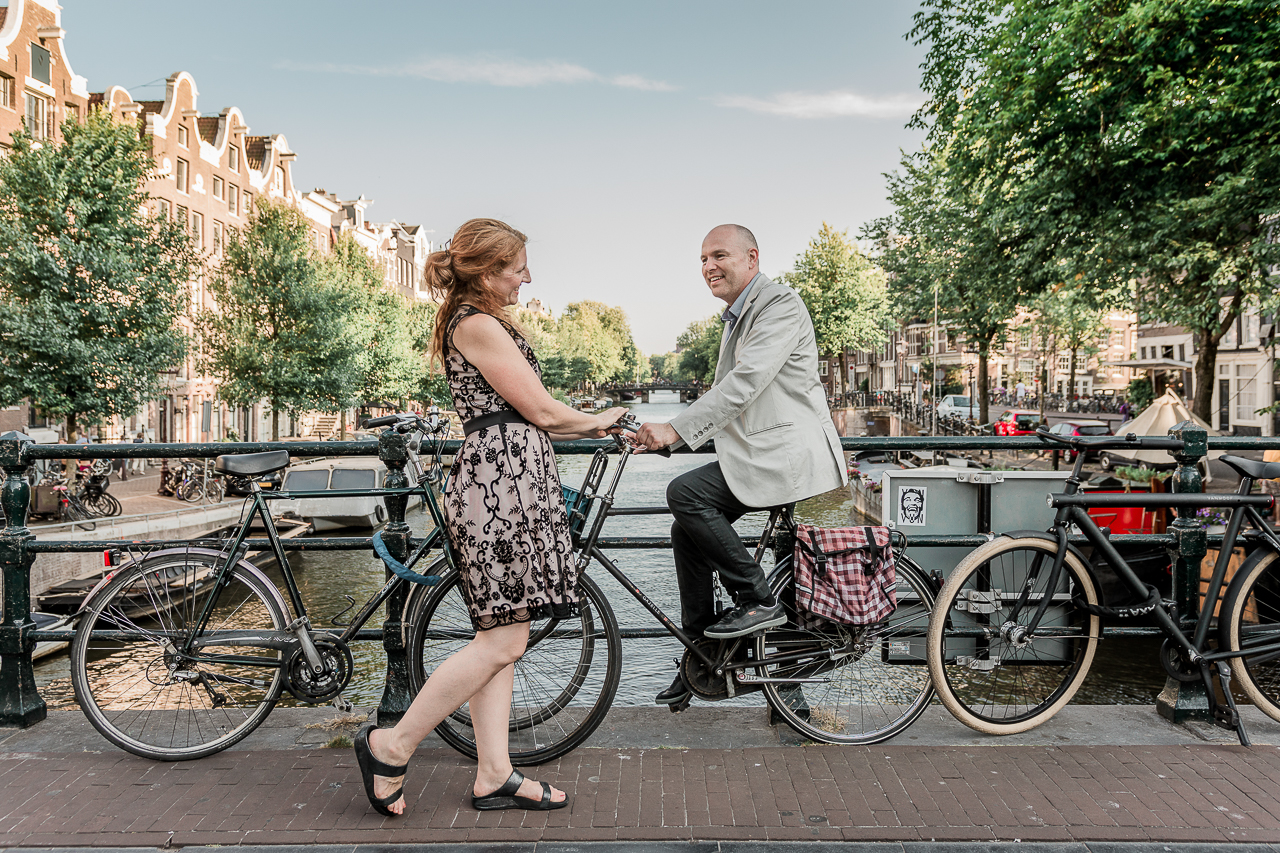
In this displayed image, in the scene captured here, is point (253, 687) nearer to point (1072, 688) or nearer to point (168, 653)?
point (168, 653)

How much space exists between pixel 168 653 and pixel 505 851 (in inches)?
60.8

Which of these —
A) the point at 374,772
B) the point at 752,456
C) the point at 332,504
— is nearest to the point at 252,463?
the point at 374,772

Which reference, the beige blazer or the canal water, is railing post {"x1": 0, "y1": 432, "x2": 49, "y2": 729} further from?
the beige blazer

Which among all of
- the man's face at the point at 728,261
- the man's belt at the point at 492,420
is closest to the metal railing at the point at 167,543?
the man's face at the point at 728,261

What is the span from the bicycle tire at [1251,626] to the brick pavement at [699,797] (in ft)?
0.77

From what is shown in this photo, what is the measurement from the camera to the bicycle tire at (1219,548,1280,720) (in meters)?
3.42

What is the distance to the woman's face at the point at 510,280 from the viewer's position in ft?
9.32

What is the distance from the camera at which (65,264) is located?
2059 centimetres

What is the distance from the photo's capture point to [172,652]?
3369mm

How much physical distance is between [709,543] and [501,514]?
75 centimetres

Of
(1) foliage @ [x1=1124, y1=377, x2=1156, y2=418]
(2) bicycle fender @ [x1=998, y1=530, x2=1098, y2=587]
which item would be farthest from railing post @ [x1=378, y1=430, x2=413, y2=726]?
(1) foliage @ [x1=1124, y1=377, x2=1156, y2=418]

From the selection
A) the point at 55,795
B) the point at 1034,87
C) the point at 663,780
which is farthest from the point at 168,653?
the point at 1034,87

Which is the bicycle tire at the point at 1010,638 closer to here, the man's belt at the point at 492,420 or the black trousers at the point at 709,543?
the black trousers at the point at 709,543

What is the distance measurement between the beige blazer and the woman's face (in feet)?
2.24
